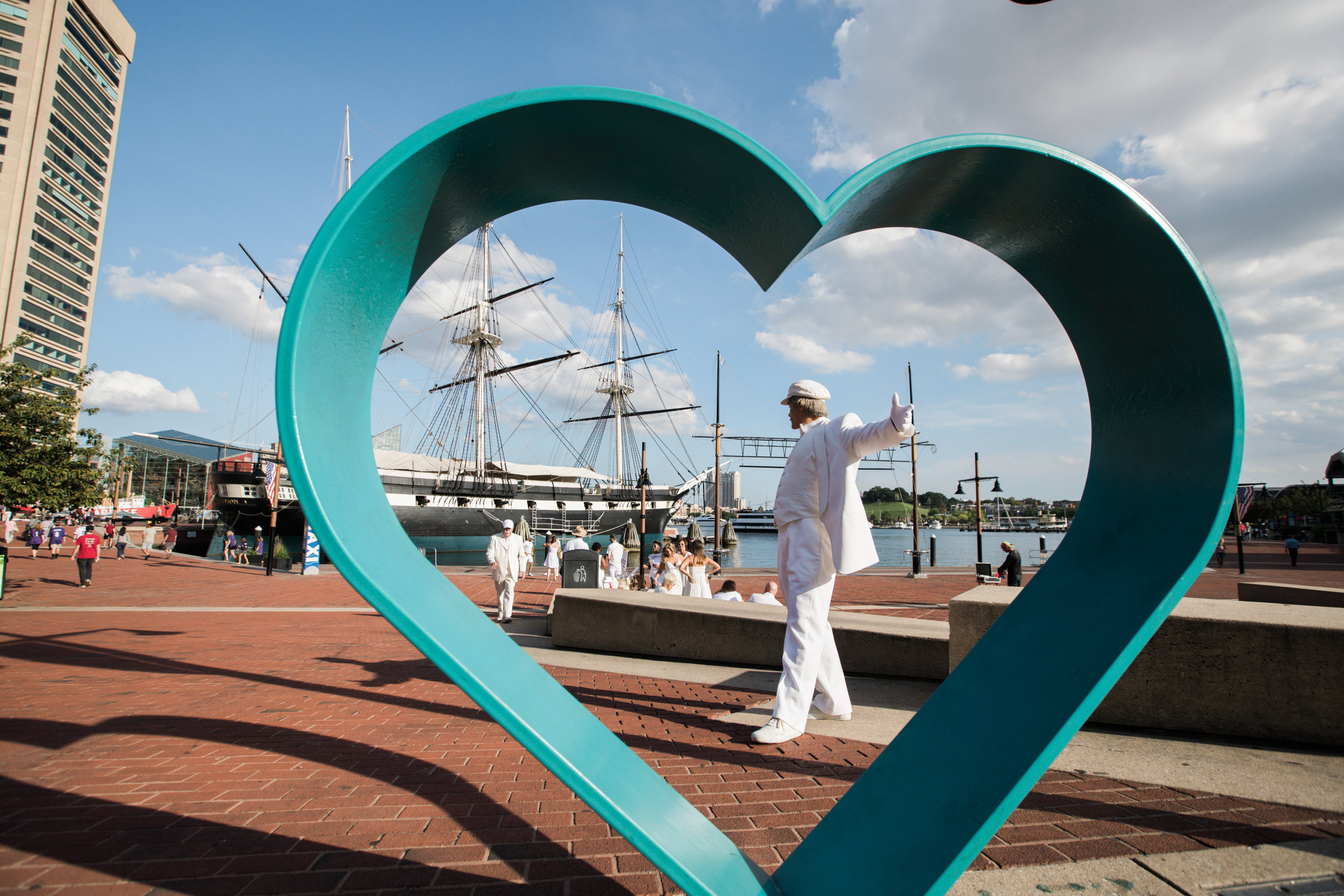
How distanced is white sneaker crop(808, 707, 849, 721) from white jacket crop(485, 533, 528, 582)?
6228 mm

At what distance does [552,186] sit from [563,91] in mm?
441

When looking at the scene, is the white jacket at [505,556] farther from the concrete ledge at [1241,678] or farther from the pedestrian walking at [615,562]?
the concrete ledge at [1241,678]

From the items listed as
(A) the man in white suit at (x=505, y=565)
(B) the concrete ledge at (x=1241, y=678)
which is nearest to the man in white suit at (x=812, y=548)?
(B) the concrete ledge at (x=1241, y=678)

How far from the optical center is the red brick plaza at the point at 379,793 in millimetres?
2324

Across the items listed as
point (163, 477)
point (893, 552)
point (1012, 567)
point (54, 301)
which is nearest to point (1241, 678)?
point (1012, 567)

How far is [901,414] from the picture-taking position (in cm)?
239

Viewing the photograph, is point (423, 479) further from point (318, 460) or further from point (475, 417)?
point (318, 460)

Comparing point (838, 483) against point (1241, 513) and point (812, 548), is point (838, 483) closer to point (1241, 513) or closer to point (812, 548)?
point (812, 548)

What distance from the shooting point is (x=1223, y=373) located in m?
1.76

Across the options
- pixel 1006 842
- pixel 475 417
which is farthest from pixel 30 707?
pixel 475 417

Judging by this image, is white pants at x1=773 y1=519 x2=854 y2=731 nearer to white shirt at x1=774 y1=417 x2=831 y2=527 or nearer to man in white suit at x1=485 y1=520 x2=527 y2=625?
white shirt at x1=774 y1=417 x2=831 y2=527

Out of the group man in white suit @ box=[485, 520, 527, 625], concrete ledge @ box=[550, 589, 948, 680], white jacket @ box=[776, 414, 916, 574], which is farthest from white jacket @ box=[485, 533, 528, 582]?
white jacket @ box=[776, 414, 916, 574]

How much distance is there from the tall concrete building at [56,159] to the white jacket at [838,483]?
288ft

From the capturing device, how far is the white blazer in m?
3.55
